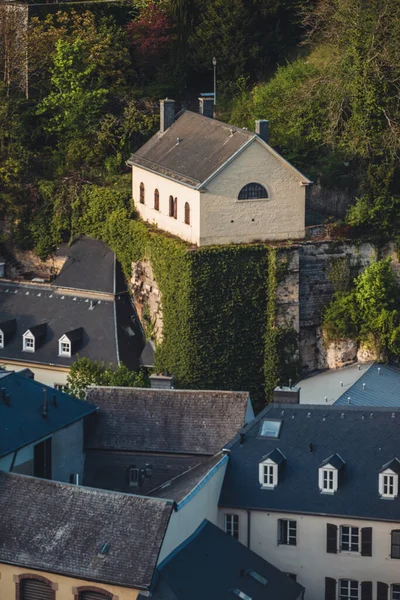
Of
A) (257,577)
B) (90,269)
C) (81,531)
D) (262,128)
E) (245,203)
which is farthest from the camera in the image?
(90,269)

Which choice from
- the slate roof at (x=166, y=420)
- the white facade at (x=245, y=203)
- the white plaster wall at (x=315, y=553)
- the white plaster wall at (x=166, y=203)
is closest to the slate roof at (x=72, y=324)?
the white plaster wall at (x=166, y=203)

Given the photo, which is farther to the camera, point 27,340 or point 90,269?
point 90,269

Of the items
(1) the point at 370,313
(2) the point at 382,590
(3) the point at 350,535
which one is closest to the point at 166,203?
(1) the point at 370,313

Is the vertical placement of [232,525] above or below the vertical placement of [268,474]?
below

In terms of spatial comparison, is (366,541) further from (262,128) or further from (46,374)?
(262,128)

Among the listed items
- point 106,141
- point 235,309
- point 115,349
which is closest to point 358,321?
point 235,309

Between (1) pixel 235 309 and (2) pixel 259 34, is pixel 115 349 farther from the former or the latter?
(2) pixel 259 34

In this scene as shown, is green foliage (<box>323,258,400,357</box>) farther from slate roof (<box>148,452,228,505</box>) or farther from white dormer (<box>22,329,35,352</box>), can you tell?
slate roof (<box>148,452,228,505</box>)
